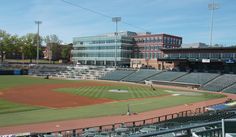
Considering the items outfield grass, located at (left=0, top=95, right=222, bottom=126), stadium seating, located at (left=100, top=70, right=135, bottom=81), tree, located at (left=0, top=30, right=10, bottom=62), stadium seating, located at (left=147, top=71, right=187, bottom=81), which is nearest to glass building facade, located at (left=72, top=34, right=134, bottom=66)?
stadium seating, located at (left=100, top=70, right=135, bottom=81)

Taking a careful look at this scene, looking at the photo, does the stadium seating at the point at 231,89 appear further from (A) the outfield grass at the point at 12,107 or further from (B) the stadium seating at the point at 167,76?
(A) the outfield grass at the point at 12,107

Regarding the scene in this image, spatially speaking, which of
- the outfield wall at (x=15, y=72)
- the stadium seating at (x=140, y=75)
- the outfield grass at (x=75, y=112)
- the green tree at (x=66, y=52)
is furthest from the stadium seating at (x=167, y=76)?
the green tree at (x=66, y=52)

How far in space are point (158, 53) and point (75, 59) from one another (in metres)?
45.3

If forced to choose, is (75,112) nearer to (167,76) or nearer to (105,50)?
(167,76)

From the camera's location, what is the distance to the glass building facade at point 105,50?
120 meters

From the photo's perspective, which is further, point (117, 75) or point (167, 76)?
point (117, 75)

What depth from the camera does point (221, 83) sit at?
72000 millimetres

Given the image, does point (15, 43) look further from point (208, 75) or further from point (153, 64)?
point (208, 75)

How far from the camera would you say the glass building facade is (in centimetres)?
12041

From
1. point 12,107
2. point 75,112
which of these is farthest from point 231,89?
point 12,107

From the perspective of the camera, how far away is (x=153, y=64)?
10762cm

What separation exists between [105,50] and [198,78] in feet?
181

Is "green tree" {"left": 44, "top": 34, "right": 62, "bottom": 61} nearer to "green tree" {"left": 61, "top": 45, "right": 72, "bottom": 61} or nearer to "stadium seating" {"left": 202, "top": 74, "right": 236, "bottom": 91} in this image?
"green tree" {"left": 61, "top": 45, "right": 72, "bottom": 61}

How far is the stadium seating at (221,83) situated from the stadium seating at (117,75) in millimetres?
28650
